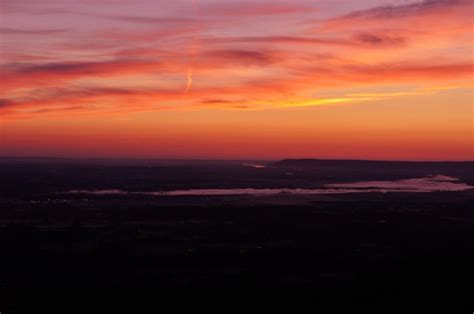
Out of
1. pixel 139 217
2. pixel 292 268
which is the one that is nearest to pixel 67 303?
pixel 292 268

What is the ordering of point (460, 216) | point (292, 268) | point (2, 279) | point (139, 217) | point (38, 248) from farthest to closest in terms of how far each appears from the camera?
point (460, 216) < point (139, 217) < point (38, 248) < point (292, 268) < point (2, 279)

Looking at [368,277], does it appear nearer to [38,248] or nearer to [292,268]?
[292,268]

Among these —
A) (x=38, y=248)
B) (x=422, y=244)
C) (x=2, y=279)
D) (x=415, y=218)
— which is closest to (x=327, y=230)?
(x=422, y=244)

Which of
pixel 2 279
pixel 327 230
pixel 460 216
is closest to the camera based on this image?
→ pixel 2 279

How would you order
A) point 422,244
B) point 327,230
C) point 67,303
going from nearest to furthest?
1. point 67,303
2. point 422,244
3. point 327,230

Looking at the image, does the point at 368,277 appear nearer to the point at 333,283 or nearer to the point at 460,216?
the point at 333,283

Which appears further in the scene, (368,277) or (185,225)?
(185,225)
